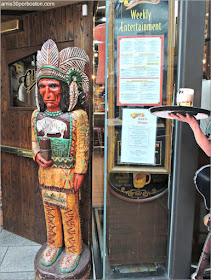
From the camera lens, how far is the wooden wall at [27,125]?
1961 mm

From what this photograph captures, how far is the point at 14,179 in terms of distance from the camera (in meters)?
2.52

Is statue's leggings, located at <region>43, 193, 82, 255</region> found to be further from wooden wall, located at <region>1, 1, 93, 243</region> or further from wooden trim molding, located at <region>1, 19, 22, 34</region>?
wooden trim molding, located at <region>1, 19, 22, 34</region>

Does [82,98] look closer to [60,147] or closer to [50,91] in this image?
[50,91]

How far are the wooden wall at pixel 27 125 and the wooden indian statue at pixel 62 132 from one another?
0.93 ft

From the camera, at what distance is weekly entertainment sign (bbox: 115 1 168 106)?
5.33ft

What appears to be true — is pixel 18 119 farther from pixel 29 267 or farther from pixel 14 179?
Result: pixel 29 267

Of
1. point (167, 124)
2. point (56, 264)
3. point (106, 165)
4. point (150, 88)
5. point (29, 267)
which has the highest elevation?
point (150, 88)

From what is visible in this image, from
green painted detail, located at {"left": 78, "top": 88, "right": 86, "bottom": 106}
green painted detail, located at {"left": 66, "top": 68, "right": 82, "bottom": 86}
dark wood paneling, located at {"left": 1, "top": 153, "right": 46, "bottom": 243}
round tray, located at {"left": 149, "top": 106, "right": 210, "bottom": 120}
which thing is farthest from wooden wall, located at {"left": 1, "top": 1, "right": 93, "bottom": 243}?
round tray, located at {"left": 149, "top": 106, "right": 210, "bottom": 120}

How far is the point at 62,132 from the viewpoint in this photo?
172cm

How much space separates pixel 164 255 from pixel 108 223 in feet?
1.62

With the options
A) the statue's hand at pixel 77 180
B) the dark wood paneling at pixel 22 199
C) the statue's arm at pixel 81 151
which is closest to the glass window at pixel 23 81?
the dark wood paneling at pixel 22 199

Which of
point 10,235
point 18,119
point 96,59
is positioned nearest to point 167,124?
point 96,59

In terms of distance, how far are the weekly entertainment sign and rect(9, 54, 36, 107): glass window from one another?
0.98 meters

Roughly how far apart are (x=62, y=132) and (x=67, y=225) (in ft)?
2.32
